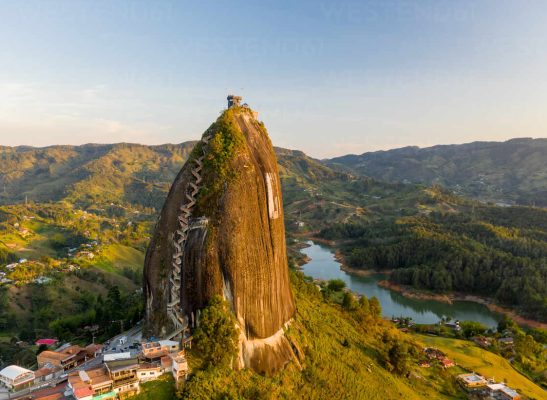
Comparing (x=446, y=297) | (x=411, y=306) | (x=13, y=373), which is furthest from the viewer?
(x=446, y=297)

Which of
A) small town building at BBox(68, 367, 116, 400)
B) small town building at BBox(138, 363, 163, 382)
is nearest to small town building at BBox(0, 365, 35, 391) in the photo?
small town building at BBox(68, 367, 116, 400)

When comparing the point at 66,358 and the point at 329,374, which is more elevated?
the point at 66,358

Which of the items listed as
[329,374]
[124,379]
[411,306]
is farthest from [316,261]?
[124,379]

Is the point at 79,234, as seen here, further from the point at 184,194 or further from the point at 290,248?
the point at 184,194

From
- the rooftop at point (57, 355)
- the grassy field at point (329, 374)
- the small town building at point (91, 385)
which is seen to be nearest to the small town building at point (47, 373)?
the rooftop at point (57, 355)

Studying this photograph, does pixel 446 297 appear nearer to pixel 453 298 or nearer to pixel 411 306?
pixel 453 298

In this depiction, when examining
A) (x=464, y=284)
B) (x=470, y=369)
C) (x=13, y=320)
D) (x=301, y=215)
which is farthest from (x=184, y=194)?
(x=301, y=215)
